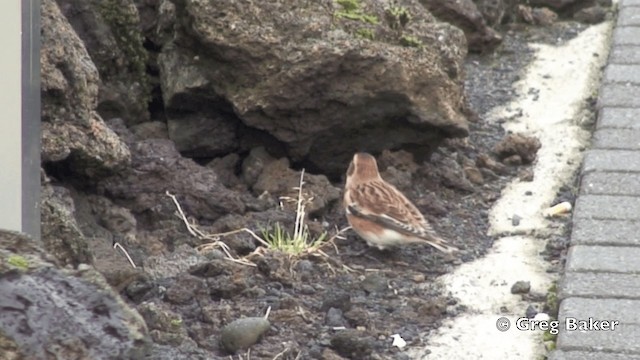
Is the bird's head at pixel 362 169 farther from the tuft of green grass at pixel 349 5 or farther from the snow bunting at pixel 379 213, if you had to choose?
the tuft of green grass at pixel 349 5

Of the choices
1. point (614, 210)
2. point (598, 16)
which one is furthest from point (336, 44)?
point (598, 16)

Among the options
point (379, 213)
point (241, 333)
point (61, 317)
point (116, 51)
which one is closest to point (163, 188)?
point (116, 51)

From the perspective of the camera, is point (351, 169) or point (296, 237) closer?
point (296, 237)

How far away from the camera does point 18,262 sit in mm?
3447

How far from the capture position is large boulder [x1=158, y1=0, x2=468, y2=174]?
6.10m

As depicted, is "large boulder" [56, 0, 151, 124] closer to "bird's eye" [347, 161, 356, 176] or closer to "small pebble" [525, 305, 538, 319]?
"bird's eye" [347, 161, 356, 176]

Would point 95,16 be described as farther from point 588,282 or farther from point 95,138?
point 588,282

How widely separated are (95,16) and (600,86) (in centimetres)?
249

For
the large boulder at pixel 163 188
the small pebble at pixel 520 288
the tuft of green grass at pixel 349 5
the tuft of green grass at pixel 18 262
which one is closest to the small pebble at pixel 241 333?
the small pebble at pixel 520 288

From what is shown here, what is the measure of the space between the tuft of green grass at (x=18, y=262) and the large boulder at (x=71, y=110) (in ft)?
6.44

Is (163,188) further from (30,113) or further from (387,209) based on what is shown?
(30,113)

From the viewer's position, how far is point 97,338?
336 cm

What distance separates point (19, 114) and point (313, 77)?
5.80 ft
